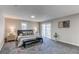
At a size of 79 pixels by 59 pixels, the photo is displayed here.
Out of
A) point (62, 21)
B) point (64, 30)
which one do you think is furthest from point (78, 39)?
point (62, 21)

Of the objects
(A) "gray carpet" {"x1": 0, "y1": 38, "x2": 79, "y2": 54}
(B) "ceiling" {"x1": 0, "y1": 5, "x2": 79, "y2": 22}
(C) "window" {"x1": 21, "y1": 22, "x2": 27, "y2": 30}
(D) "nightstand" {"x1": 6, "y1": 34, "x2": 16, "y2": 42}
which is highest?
(B) "ceiling" {"x1": 0, "y1": 5, "x2": 79, "y2": 22}

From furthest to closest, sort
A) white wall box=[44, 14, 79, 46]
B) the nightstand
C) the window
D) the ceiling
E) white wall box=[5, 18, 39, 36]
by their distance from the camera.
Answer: the window → white wall box=[5, 18, 39, 36] → the nightstand → white wall box=[44, 14, 79, 46] → the ceiling

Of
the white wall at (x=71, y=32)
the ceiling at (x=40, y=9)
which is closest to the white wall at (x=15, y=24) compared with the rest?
the ceiling at (x=40, y=9)

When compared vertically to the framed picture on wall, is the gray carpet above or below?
below

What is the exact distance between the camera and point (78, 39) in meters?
5.16

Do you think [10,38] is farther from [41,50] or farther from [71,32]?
[71,32]

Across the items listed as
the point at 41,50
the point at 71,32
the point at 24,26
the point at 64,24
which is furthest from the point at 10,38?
the point at 71,32

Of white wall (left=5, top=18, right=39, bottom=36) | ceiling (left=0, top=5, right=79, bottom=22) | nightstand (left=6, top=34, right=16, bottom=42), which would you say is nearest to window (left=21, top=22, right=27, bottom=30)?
white wall (left=5, top=18, right=39, bottom=36)

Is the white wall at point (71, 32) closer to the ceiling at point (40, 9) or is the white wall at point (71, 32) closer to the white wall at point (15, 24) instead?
the ceiling at point (40, 9)

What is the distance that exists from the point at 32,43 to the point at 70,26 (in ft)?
10.5

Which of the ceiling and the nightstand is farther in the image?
the nightstand

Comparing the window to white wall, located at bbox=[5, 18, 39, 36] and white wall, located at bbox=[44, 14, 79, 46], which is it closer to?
white wall, located at bbox=[5, 18, 39, 36]
